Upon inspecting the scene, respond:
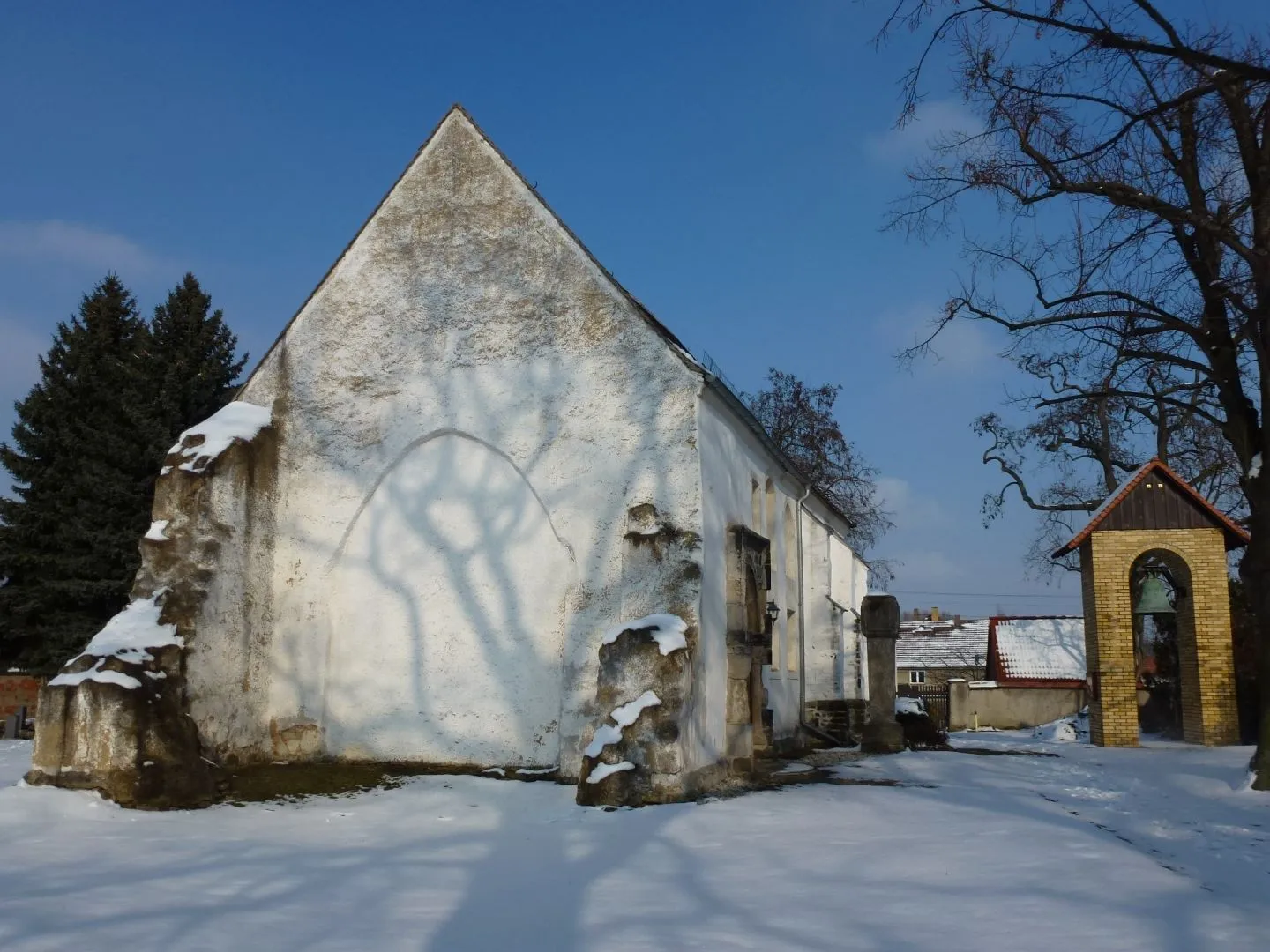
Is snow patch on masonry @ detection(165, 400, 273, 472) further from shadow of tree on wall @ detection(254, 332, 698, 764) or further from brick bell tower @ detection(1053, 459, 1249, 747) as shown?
brick bell tower @ detection(1053, 459, 1249, 747)

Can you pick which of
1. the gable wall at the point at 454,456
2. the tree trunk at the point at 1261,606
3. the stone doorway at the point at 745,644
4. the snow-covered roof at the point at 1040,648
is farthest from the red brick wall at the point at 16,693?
the snow-covered roof at the point at 1040,648

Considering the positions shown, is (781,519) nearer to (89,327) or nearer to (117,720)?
(117,720)

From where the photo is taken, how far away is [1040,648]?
120 feet

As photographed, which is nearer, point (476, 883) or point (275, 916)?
point (275, 916)

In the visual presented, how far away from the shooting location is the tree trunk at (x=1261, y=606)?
39.3 feet

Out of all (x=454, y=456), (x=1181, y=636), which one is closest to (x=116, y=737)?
(x=454, y=456)

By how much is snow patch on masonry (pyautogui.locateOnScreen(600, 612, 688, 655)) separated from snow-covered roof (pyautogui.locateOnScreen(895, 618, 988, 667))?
4938 centimetres

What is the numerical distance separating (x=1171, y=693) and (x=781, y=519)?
45.4ft

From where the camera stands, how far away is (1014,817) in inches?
396

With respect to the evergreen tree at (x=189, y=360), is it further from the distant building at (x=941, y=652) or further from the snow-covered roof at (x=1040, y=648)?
the distant building at (x=941, y=652)

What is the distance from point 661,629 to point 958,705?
76.5 ft

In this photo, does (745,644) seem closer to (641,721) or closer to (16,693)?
(641,721)

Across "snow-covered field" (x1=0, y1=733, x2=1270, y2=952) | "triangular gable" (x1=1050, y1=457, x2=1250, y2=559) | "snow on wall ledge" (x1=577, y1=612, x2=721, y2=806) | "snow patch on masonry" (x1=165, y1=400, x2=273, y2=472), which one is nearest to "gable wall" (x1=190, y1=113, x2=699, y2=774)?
"snow patch on masonry" (x1=165, y1=400, x2=273, y2=472)

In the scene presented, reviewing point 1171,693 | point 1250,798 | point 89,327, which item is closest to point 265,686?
point 1250,798
